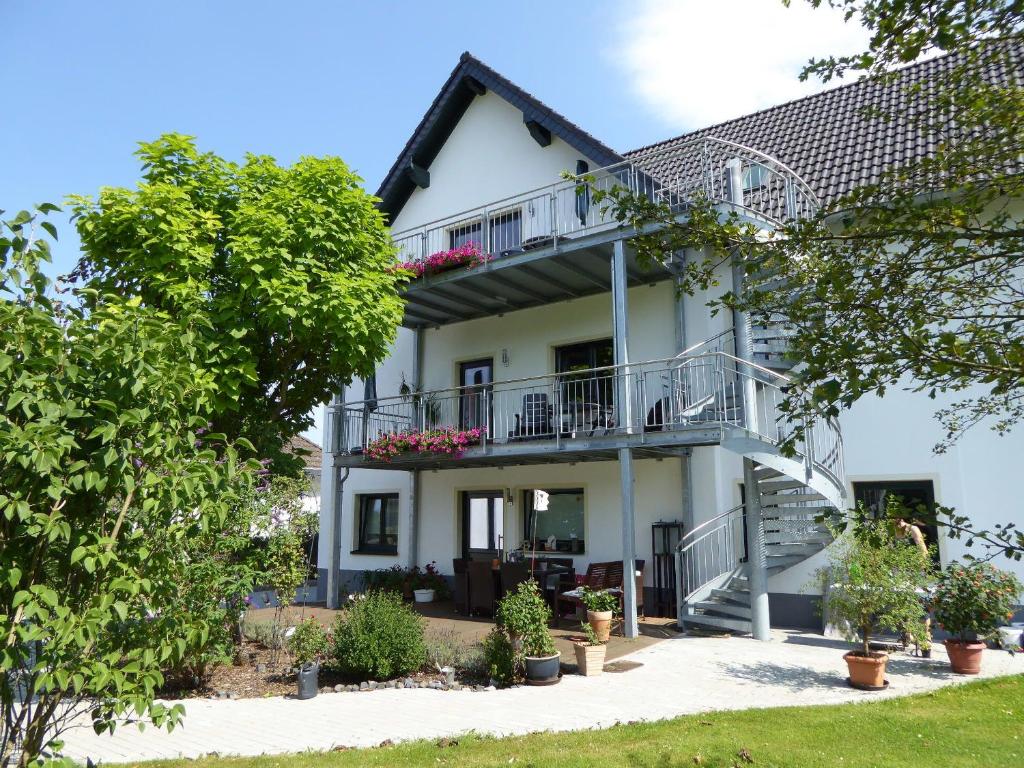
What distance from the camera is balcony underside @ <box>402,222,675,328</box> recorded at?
39.4ft

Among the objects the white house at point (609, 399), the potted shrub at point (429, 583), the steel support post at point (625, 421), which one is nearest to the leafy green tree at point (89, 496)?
the white house at point (609, 399)

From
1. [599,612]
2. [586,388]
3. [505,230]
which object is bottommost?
[599,612]

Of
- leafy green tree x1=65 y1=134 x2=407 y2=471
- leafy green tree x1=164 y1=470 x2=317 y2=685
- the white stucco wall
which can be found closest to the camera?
leafy green tree x1=164 y1=470 x2=317 y2=685

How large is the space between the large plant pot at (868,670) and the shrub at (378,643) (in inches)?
183

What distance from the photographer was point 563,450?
11.4 m

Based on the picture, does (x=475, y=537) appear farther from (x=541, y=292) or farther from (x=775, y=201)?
(x=775, y=201)

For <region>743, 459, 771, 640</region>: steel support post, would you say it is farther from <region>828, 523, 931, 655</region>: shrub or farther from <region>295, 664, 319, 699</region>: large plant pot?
<region>295, 664, 319, 699</region>: large plant pot

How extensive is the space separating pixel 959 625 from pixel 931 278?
5722 millimetres

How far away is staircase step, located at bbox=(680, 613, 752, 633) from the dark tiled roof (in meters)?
6.42

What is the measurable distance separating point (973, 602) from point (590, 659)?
4091 mm

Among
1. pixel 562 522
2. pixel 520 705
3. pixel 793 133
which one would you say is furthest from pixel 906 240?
pixel 793 133

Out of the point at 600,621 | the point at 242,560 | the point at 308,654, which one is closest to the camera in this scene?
the point at 308,654

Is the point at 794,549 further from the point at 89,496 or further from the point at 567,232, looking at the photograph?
the point at 89,496

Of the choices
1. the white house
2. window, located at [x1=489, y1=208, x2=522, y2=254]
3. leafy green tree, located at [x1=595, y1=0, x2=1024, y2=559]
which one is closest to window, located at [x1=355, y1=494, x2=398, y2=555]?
the white house
